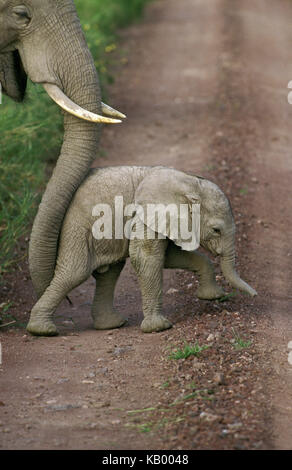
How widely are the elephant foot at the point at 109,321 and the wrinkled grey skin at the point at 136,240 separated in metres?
0.26

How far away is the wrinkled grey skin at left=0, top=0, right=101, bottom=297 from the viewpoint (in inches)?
221

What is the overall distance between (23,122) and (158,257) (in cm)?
302

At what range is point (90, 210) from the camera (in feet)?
19.7

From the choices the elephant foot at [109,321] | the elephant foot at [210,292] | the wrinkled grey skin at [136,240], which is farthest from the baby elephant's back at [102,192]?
the elephant foot at [210,292]

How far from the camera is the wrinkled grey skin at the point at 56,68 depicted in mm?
5605

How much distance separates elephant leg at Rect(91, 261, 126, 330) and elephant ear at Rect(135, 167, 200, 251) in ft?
1.80

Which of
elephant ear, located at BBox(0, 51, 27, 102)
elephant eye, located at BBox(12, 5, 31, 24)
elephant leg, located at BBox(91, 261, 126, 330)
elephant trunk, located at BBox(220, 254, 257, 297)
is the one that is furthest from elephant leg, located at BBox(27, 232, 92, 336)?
elephant eye, located at BBox(12, 5, 31, 24)

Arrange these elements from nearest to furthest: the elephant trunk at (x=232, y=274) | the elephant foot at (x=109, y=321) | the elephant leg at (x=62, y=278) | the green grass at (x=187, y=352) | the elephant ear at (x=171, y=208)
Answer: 1. the green grass at (x=187, y=352)
2. the elephant ear at (x=171, y=208)
3. the elephant leg at (x=62, y=278)
4. the elephant trunk at (x=232, y=274)
5. the elephant foot at (x=109, y=321)

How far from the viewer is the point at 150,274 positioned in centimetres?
598

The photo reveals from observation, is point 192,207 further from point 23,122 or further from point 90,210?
point 23,122

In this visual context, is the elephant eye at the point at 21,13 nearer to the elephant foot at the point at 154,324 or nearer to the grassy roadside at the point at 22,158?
the grassy roadside at the point at 22,158

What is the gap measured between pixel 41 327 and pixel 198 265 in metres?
1.15
